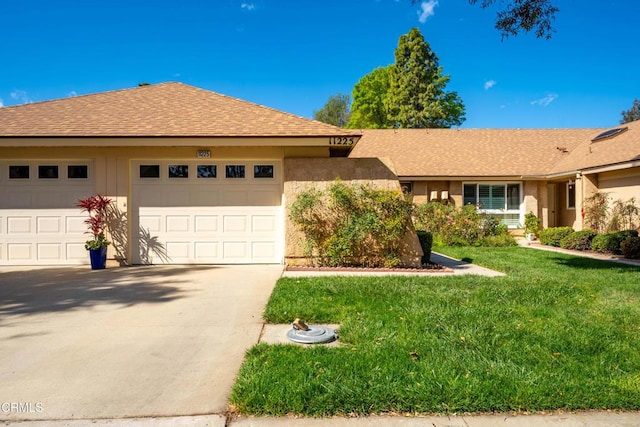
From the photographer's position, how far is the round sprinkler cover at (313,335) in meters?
4.38

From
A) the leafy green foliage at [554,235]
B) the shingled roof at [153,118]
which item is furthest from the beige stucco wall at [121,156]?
the leafy green foliage at [554,235]

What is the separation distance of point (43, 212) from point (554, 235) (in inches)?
660

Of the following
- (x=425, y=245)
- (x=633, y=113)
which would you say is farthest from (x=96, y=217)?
(x=633, y=113)

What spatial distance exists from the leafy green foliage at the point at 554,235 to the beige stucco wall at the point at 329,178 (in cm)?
874

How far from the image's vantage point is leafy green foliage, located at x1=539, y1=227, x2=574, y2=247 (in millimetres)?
15185

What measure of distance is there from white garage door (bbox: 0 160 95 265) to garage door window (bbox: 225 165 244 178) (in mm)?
3393

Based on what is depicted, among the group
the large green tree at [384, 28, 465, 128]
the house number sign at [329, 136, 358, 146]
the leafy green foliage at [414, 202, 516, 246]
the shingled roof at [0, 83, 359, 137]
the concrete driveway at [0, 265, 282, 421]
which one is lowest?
the concrete driveway at [0, 265, 282, 421]

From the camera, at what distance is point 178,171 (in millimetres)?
10242

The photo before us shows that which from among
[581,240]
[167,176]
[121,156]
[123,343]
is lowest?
[123,343]

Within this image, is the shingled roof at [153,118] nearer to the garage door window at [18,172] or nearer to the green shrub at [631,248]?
the garage door window at [18,172]

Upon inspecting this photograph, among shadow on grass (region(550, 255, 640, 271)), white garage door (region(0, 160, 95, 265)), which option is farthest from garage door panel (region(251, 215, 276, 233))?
shadow on grass (region(550, 255, 640, 271))

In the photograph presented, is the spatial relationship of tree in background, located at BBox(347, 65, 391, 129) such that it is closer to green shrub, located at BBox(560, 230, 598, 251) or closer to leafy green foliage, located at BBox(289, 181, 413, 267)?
green shrub, located at BBox(560, 230, 598, 251)

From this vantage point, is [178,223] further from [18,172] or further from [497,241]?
[497,241]

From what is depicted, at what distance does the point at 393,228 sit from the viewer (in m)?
9.16
